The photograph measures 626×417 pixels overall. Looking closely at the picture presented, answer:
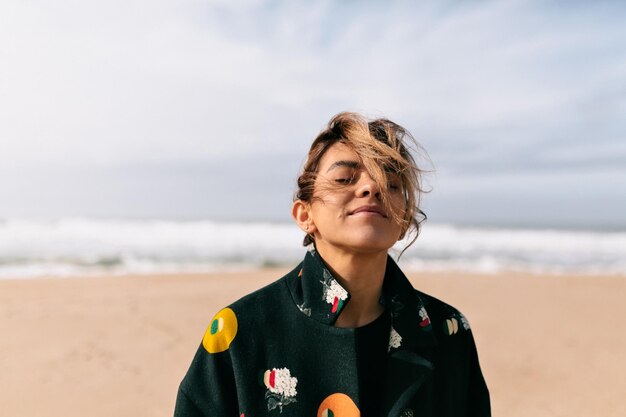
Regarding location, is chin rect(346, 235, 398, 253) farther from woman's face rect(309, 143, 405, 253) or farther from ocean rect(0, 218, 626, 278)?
ocean rect(0, 218, 626, 278)

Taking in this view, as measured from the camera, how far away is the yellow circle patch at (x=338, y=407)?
1.49 metres

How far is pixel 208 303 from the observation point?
25.4ft

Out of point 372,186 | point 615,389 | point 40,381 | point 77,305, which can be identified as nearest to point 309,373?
point 372,186

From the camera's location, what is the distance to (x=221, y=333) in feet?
5.01

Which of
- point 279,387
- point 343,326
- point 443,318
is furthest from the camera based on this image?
point 443,318

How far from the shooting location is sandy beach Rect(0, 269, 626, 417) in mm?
4559

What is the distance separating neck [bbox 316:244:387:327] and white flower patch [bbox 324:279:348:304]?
39 mm

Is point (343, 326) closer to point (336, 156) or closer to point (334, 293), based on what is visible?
point (334, 293)

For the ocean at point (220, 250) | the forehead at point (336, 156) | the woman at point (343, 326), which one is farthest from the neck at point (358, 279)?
the ocean at point (220, 250)

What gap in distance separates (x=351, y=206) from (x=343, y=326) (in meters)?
0.36

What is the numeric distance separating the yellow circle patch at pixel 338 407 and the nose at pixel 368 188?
22.6 inches

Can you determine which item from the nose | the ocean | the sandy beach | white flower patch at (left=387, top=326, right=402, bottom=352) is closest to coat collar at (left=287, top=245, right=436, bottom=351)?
white flower patch at (left=387, top=326, right=402, bottom=352)

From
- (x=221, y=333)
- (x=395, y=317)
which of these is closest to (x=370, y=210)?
(x=395, y=317)

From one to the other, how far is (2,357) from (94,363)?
99 cm
